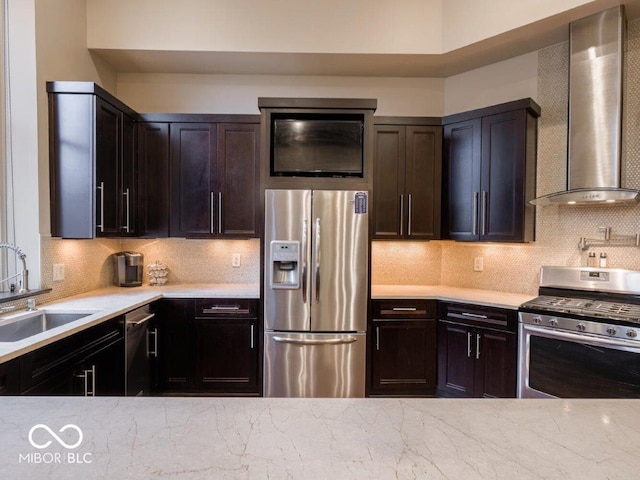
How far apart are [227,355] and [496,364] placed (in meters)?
2.12

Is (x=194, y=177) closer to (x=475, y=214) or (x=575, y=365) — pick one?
(x=475, y=214)

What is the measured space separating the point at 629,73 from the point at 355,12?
2.17m

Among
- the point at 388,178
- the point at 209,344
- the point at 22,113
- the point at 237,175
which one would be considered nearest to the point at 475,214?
the point at 388,178

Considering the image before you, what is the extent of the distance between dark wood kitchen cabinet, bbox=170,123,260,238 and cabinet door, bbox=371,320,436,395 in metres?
1.47

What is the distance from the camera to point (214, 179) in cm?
324

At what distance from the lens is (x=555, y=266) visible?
292 centimetres

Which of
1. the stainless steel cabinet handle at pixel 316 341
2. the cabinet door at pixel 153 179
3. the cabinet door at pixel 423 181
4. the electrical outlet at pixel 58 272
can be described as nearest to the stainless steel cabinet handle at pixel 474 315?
the cabinet door at pixel 423 181

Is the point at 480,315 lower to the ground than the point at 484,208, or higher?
lower

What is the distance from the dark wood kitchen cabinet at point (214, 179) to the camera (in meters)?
3.23

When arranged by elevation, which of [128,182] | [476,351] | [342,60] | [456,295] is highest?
[342,60]

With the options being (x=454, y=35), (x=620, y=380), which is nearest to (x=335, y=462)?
(x=620, y=380)

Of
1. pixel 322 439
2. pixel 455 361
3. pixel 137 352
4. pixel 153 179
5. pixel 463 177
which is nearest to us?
pixel 322 439

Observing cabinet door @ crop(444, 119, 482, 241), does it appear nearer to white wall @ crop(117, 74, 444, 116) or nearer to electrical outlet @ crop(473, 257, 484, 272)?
electrical outlet @ crop(473, 257, 484, 272)

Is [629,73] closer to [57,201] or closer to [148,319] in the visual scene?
[148,319]
